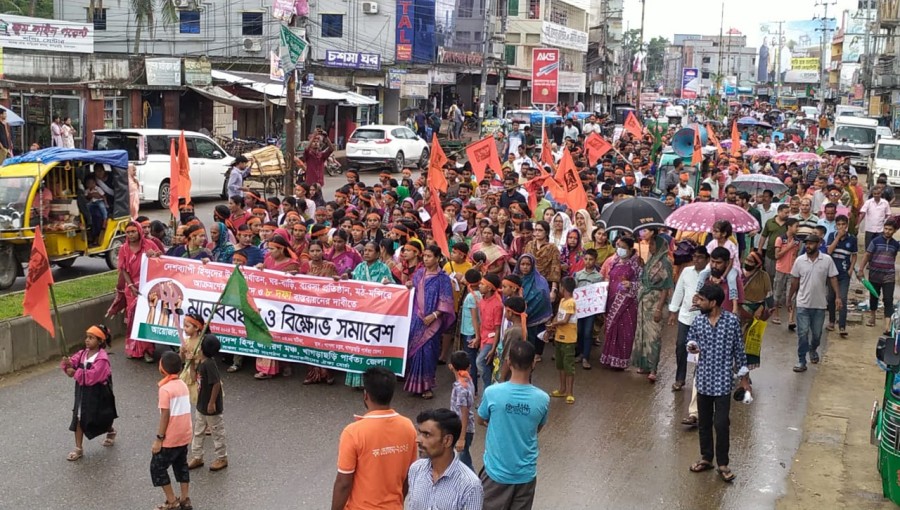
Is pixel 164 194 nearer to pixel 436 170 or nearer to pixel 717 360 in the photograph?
pixel 436 170

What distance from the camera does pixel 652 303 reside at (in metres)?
10.9

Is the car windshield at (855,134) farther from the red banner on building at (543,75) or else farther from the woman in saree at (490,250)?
the woman in saree at (490,250)

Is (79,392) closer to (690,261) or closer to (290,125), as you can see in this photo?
(690,261)

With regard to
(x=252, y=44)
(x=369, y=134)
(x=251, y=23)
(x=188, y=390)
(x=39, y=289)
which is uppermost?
(x=251, y=23)

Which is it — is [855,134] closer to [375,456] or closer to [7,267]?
[7,267]

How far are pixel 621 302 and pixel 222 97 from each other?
2419cm

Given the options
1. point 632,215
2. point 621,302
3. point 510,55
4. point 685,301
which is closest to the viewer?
point 685,301

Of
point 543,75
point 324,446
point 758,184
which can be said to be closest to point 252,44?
point 543,75

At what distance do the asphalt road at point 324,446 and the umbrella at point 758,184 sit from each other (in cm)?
702

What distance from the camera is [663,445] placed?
357 inches

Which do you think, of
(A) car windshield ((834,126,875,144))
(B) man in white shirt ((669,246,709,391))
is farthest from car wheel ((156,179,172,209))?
(A) car windshield ((834,126,875,144))

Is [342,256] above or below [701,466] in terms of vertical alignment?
above

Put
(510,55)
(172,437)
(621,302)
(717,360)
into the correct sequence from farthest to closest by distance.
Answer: (510,55)
(621,302)
(717,360)
(172,437)

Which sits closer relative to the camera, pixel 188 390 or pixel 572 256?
pixel 188 390
